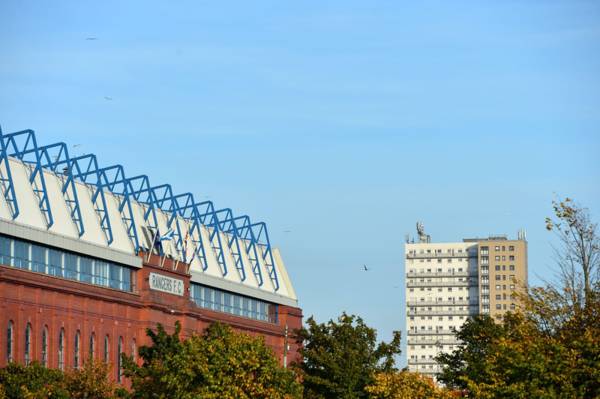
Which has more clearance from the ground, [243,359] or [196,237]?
[196,237]

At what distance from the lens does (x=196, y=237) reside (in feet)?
522

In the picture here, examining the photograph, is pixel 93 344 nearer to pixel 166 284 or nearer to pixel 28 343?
pixel 28 343

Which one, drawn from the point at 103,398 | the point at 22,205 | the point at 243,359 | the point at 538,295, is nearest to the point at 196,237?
the point at 22,205

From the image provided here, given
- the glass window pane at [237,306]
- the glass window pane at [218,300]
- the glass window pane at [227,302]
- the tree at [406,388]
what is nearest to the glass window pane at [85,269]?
the tree at [406,388]

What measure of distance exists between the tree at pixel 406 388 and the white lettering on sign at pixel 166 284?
4095 centimetres

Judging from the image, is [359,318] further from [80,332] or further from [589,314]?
[589,314]

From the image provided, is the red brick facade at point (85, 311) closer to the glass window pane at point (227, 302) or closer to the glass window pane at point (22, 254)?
the glass window pane at point (22, 254)

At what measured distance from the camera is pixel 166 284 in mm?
138500

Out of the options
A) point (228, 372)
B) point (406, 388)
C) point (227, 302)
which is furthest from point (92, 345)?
point (227, 302)

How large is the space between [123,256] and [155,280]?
7.59 metres

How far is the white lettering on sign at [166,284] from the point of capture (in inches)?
5335

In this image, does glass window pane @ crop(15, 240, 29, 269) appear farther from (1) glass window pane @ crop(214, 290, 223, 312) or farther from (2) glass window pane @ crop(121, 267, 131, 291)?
(1) glass window pane @ crop(214, 290, 223, 312)

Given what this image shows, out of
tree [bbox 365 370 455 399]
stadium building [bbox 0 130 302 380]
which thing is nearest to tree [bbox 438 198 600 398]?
tree [bbox 365 370 455 399]

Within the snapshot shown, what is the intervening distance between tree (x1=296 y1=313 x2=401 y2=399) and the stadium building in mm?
19306
